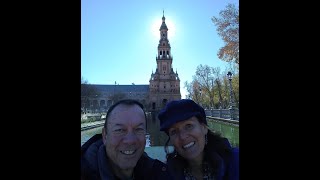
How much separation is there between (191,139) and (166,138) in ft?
0.79

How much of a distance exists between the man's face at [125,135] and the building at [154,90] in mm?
156

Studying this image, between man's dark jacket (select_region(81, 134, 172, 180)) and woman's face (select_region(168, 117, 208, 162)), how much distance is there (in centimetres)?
24

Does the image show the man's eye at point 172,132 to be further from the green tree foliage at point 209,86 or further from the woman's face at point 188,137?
the green tree foliage at point 209,86

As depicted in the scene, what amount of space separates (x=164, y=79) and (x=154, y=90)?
0.66ft

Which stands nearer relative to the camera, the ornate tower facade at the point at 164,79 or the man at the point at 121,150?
the man at the point at 121,150

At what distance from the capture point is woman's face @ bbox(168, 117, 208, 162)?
266cm

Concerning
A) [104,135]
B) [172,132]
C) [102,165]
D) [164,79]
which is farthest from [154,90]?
[102,165]

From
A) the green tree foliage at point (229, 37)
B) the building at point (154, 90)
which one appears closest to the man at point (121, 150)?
the building at point (154, 90)

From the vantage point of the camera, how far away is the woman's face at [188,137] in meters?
2.66

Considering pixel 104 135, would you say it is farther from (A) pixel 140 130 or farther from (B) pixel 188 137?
(B) pixel 188 137

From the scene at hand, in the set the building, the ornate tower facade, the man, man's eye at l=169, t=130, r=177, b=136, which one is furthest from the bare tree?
man's eye at l=169, t=130, r=177, b=136
